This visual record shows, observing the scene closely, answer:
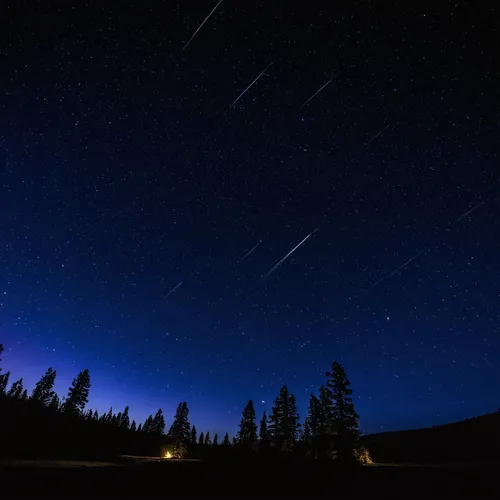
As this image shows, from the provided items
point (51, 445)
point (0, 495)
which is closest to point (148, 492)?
point (0, 495)

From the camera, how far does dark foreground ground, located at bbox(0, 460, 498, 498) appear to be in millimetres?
8719

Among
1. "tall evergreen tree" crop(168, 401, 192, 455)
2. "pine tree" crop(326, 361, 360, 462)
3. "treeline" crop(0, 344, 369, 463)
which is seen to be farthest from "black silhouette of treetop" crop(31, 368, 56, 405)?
"pine tree" crop(326, 361, 360, 462)

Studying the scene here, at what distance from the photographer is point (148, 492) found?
861 cm

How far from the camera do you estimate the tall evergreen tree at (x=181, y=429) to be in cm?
5527

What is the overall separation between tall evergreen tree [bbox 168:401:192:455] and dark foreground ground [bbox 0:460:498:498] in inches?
2017

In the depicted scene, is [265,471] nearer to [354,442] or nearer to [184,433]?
[354,442]

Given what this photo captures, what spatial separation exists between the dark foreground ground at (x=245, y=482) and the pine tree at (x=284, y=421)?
1328 inches

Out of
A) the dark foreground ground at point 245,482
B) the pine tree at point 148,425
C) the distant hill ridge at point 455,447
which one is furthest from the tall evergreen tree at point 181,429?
the pine tree at point 148,425

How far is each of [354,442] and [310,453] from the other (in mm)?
10483

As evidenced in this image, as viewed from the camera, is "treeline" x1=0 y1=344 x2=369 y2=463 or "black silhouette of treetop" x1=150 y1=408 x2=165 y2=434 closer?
"treeline" x1=0 y1=344 x2=369 y2=463

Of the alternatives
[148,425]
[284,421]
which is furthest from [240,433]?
[148,425]

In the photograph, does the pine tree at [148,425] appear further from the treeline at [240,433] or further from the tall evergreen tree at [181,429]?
the tall evergreen tree at [181,429]

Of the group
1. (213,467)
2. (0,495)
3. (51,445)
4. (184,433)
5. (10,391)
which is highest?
(10,391)

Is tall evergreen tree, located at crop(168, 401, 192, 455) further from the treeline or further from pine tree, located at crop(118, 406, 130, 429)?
pine tree, located at crop(118, 406, 130, 429)
